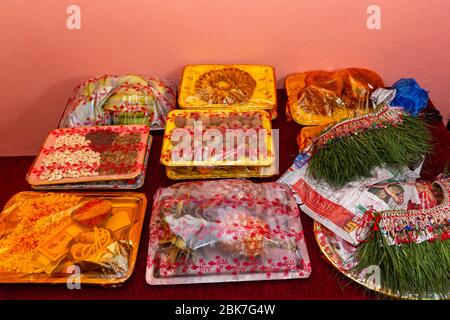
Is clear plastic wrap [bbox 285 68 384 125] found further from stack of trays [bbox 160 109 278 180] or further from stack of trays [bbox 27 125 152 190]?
stack of trays [bbox 27 125 152 190]

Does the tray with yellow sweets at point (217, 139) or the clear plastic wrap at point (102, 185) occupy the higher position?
the tray with yellow sweets at point (217, 139)

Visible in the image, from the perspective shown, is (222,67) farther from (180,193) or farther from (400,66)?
(400,66)

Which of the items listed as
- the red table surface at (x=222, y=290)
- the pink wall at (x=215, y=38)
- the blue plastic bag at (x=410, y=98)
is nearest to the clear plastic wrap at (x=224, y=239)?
the red table surface at (x=222, y=290)

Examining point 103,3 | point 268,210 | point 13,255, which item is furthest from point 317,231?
point 103,3

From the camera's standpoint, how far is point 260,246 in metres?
1.04

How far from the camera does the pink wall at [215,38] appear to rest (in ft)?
4.71

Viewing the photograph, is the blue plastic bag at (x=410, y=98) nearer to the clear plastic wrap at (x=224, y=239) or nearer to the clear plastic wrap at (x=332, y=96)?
the clear plastic wrap at (x=332, y=96)

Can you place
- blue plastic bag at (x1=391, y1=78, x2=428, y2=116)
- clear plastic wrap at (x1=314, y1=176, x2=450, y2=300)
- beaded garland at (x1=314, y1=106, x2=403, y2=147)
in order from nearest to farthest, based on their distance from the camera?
1. clear plastic wrap at (x1=314, y1=176, x2=450, y2=300)
2. beaded garland at (x1=314, y1=106, x2=403, y2=147)
3. blue plastic bag at (x1=391, y1=78, x2=428, y2=116)

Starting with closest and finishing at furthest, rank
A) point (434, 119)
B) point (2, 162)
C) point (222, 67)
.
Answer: point (434, 119) < point (222, 67) < point (2, 162)

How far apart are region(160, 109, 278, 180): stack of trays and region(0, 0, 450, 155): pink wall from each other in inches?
14.1

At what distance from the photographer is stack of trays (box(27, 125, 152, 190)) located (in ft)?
3.96

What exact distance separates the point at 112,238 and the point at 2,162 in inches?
33.7

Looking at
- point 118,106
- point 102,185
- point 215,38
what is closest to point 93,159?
point 102,185

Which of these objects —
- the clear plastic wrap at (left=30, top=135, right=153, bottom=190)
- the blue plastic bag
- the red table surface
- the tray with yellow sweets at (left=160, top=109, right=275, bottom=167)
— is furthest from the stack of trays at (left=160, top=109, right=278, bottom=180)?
the blue plastic bag
